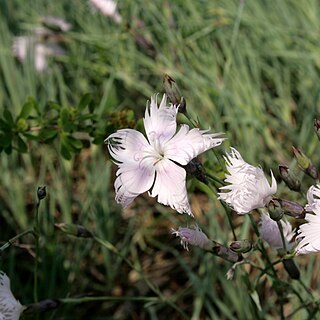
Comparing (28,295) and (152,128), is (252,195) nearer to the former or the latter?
(152,128)

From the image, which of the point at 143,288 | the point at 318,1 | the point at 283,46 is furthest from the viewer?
the point at 318,1

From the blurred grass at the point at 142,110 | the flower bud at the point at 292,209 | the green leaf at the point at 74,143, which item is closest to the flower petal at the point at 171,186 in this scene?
the flower bud at the point at 292,209

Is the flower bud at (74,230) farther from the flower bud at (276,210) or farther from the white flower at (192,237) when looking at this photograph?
the flower bud at (276,210)

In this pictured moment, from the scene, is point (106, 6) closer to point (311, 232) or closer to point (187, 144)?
point (187, 144)

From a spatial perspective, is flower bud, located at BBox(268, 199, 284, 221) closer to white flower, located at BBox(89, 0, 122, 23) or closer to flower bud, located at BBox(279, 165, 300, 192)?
flower bud, located at BBox(279, 165, 300, 192)

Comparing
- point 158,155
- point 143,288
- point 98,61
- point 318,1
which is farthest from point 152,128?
point 318,1

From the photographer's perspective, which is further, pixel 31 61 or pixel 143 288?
pixel 31 61

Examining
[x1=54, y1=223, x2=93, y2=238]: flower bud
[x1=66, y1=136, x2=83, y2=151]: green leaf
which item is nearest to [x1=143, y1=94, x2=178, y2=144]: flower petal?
[x1=54, y1=223, x2=93, y2=238]: flower bud
